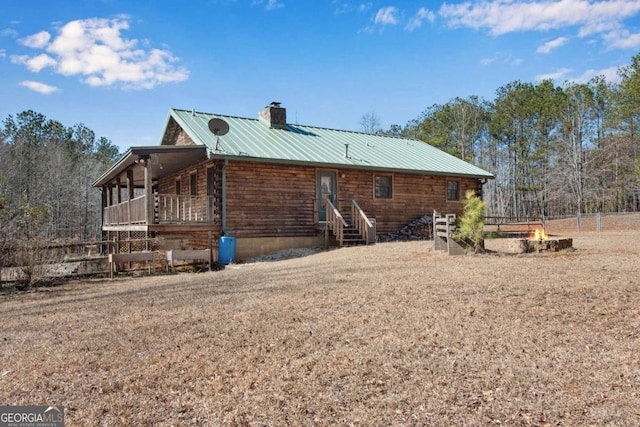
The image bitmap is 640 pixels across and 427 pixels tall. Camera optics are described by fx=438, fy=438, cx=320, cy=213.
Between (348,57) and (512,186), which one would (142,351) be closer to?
(348,57)

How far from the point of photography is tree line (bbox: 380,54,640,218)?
32688mm

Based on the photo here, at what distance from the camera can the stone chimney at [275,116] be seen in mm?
18859

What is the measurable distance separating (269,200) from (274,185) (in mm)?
575

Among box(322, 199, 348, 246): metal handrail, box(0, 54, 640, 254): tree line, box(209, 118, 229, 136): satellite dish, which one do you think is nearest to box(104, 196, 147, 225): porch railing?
box(209, 118, 229, 136): satellite dish

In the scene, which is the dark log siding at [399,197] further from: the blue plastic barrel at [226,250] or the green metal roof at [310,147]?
the blue plastic barrel at [226,250]

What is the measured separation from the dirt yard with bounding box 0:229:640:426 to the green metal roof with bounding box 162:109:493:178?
8160mm

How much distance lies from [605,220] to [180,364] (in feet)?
97.8

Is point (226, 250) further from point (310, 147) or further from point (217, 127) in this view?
point (310, 147)

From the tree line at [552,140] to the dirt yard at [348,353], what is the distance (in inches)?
1162

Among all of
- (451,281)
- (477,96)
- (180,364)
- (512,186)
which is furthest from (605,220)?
(180,364)

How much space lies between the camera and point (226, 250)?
13.9 metres

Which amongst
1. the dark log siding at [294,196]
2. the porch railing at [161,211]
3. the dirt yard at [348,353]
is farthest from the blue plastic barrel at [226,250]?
the dirt yard at [348,353]

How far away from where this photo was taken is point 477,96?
133 feet

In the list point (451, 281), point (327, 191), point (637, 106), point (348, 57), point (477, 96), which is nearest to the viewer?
point (451, 281)
